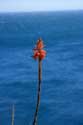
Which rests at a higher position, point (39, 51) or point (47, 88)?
point (39, 51)

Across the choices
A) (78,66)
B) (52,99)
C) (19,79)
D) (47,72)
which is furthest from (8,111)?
(78,66)

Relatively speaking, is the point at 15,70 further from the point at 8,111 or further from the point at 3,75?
the point at 8,111

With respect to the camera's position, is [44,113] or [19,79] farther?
[19,79]

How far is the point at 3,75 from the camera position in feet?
241

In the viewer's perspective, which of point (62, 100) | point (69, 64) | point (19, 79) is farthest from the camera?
point (69, 64)

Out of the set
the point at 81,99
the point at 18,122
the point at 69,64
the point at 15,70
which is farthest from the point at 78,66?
the point at 18,122

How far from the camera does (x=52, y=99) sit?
5875cm

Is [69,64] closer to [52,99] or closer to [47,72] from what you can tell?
[47,72]

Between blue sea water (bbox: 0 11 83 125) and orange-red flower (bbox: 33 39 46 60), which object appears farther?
blue sea water (bbox: 0 11 83 125)

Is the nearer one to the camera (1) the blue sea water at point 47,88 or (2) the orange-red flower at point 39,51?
(2) the orange-red flower at point 39,51

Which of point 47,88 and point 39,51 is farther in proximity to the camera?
point 47,88

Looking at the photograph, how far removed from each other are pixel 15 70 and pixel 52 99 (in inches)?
800

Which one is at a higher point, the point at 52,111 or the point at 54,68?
the point at 54,68

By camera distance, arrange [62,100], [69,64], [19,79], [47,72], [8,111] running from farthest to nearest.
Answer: [69,64]
[47,72]
[19,79]
[62,100]
[8,111]
